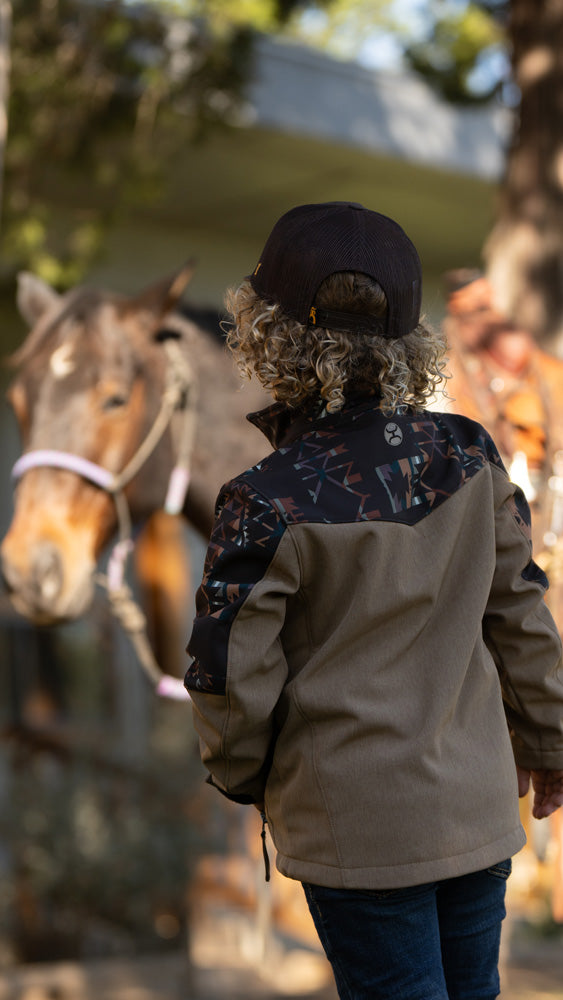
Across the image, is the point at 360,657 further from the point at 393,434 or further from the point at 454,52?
the point at 454,52

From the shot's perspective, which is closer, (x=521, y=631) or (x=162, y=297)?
(x=521, y=631)

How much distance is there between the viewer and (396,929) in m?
1.47

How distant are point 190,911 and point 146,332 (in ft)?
11.9

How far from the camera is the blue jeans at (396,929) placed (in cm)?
147

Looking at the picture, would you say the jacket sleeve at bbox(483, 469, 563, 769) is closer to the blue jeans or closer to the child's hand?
the child's hand

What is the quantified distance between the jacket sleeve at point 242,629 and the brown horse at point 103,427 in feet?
4.83

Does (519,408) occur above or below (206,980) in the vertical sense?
above

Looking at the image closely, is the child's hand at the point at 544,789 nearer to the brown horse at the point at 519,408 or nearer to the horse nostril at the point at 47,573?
the brown horse at the point at 519,408

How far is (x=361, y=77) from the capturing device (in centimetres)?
721

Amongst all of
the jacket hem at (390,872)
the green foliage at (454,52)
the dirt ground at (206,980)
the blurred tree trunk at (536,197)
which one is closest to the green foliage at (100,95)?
the green foliage at (454,52)

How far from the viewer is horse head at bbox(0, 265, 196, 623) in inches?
113

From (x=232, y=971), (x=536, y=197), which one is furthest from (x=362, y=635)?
(x=232, y=971)

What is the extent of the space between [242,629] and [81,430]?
1594mm

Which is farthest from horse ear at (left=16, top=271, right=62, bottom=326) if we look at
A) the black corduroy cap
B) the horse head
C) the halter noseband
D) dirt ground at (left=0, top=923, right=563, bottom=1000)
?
dirt ground at (left=0, top=923, right=563, bottom=1000)
